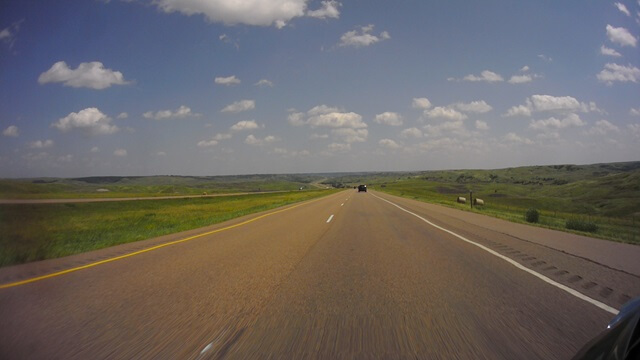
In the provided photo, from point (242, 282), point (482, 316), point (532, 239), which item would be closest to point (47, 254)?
point (242, 282)

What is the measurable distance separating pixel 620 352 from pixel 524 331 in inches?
Result: 106

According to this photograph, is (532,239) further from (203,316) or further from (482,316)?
(203,316)

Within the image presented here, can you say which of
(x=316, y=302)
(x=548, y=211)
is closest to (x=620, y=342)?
(x=316, y=302)

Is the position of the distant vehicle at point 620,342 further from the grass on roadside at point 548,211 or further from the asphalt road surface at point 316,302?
the grass on roadside at point 548,211

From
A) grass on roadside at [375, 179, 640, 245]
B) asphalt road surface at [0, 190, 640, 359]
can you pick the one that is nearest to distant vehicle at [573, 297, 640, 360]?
asphalt road surface at [0, 190, 640, 359]

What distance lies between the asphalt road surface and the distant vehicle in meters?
1.55

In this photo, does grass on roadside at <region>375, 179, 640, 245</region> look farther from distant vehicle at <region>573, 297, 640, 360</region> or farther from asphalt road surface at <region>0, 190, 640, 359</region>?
distant vehicle at <region>573, 297, 640, 360</region>

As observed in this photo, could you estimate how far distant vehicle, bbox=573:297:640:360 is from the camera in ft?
7.09

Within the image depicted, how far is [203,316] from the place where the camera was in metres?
5.36

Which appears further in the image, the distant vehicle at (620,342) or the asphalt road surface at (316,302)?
the asphalt road surface at (316,302)

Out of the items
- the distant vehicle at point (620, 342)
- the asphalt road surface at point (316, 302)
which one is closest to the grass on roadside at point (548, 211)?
the asphalt road surface at point (316, 302)

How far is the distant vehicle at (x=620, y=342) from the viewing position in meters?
2.16

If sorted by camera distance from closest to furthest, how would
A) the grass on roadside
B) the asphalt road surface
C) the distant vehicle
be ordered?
the distant vehicle, the asphalt road surface, the grass on roadside

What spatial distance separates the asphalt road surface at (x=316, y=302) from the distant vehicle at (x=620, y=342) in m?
1.55
